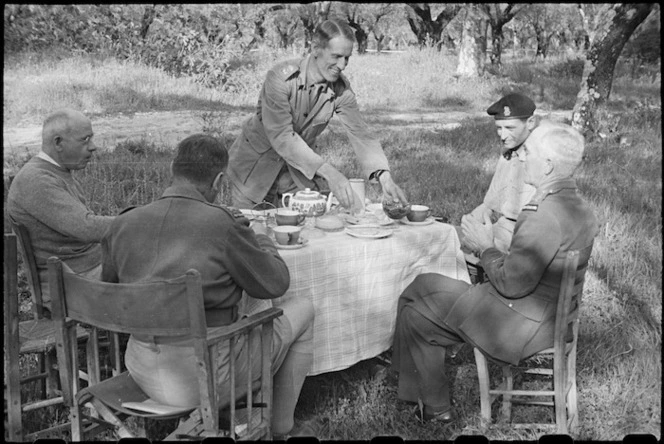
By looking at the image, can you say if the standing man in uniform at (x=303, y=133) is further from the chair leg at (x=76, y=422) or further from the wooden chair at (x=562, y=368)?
the chair leg at (x=76, y=422)

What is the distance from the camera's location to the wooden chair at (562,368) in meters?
2.93

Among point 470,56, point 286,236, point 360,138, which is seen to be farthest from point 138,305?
point 470,56

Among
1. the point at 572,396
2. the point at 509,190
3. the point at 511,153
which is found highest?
the point at 511,153

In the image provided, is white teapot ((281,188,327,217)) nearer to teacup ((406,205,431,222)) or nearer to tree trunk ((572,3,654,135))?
teacup ((406,205,431,222))

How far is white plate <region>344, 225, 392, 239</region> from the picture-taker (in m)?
3.42

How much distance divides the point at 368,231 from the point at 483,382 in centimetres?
93

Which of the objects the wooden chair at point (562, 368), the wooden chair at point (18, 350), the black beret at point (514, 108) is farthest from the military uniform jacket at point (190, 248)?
the black beret at point (514, 108)

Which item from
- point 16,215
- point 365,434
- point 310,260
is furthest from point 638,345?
point 16,215

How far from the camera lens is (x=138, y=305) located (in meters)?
2.34

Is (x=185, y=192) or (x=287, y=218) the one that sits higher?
(x=185, y=192)

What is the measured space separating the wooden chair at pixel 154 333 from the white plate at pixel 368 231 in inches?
33.6

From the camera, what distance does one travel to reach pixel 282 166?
4.45 m

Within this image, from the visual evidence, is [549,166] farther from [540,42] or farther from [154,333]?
[540,42]

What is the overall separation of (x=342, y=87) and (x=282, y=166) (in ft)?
2.14
